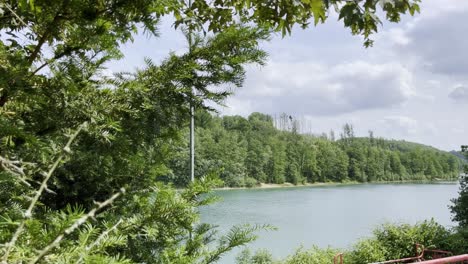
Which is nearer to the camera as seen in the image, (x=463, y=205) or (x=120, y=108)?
(x=120, y=108)

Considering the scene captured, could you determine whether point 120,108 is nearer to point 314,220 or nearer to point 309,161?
point 314,220

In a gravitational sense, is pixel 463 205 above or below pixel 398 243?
above

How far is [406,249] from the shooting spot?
9.38m

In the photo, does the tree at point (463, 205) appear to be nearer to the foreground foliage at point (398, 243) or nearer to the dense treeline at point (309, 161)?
the foreground foliage at point (398, 243)

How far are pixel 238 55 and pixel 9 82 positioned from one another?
932 millimetres

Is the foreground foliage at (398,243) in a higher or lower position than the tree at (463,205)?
lower

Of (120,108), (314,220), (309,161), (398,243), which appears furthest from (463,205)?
(309,161)

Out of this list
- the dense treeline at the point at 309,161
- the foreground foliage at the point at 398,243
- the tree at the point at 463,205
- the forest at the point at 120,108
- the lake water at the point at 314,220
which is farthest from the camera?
the dense treeline at the point at 309,161

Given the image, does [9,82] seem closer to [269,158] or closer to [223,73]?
[223,73]

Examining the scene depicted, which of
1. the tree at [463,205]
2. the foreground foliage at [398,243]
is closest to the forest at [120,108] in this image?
the foreground foliage at [398,243]

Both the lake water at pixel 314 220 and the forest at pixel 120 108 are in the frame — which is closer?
the forest at pixel 120 108

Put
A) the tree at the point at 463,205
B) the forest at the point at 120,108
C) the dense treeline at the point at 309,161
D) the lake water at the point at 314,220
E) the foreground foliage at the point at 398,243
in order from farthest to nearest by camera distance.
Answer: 1. the dense treeline at the point at 309,161
2. the lake water at the point at 314,220
3. the tree at the point at 463,205
4. the foreground foliage at the point at 398,243
5. the forest at the point at 120,108

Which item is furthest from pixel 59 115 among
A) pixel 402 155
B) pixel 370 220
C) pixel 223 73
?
pixel 402 155

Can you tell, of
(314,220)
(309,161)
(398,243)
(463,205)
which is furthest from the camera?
(309,161)
